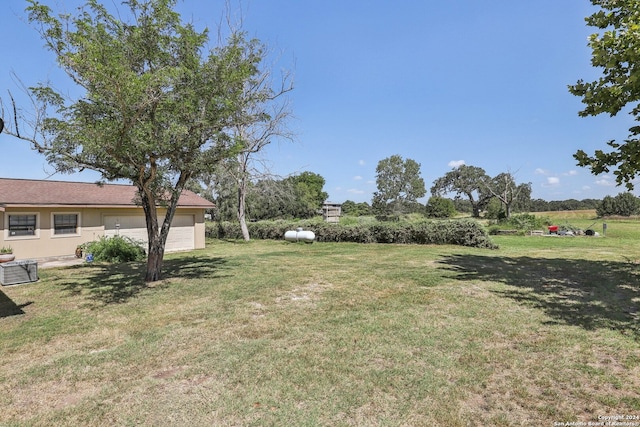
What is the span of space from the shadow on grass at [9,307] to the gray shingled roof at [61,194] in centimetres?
601

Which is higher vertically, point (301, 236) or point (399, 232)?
point (399, 232)

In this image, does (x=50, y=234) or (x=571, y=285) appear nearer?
(x=571, y=285)

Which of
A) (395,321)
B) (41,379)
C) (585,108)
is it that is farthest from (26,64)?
(585,108)

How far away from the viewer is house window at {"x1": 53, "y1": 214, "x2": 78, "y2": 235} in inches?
536

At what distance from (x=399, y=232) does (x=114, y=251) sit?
1310 cm

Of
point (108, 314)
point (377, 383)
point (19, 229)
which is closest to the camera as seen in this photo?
point (377, 383)

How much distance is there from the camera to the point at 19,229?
12.7m

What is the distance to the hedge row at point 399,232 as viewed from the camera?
15.7 meters

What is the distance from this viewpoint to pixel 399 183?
48.5m

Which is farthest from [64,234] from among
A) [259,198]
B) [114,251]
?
[259,198]

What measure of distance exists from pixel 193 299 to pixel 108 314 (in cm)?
143

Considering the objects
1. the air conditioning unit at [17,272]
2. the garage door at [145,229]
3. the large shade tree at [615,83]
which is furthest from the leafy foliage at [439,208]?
the air conditioning unit at [17,272]

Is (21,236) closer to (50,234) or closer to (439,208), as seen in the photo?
(50,234)

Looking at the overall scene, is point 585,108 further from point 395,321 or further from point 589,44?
point 395,321
